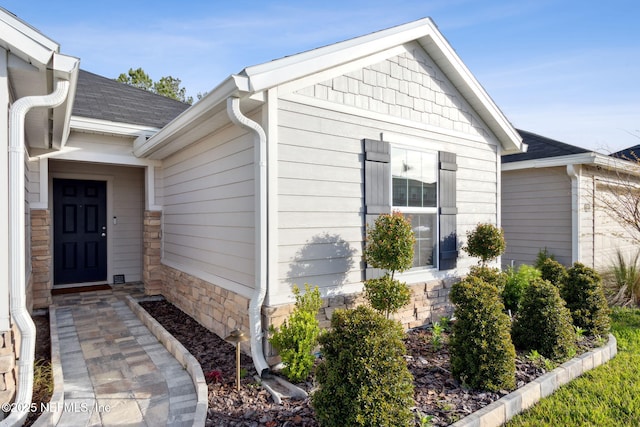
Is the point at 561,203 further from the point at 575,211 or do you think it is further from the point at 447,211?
the point at 447,211

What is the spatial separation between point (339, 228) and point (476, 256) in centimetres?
256

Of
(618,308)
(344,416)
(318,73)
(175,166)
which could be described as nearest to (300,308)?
(344,416)

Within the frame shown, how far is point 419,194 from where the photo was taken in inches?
195

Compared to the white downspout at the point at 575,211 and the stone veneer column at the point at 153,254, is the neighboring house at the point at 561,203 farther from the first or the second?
the stone veneer column at the point at 153,254

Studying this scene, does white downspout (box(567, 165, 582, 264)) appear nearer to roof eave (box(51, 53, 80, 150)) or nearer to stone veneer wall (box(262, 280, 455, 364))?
stone veneer wall (box(262, 280, 455, 364))

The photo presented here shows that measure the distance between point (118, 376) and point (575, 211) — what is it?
817 centimetres

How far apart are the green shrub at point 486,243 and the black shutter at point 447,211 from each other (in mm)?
258

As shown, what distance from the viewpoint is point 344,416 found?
236 cm

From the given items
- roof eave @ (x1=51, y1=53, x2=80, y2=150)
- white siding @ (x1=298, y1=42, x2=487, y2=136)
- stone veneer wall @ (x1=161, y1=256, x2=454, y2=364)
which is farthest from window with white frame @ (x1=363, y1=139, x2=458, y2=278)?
roof eave @ (x1=51, y1=53, x2=80, y2=150)

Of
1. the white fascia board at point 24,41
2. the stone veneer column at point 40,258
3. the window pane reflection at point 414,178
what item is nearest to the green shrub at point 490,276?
the window pane reflection at point 414,178

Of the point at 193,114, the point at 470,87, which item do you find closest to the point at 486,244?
the point at 470,87

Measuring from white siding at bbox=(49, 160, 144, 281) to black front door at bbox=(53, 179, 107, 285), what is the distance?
17 centimetres

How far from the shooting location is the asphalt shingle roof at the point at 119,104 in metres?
6.14

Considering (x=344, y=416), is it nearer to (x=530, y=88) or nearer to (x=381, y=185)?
(x=381, y=185)
